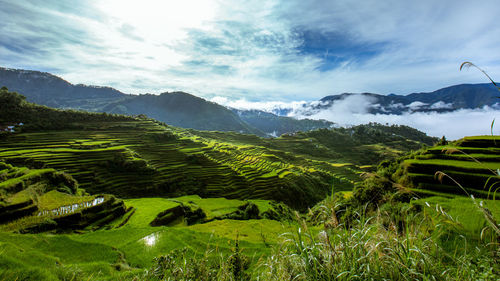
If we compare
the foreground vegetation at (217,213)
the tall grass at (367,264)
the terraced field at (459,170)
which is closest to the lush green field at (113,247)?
the foreground vegetation at (217,213)

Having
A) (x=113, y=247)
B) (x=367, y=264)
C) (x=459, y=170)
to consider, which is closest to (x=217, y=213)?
(x=113, y=247)

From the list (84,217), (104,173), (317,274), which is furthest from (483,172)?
(104,173)

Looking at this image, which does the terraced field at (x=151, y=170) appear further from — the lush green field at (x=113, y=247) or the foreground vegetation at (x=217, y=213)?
the lush green field at (x=113, y=247)

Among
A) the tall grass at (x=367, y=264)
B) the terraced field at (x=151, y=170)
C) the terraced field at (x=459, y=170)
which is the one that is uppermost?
the tall grass at (x=367, y=264)

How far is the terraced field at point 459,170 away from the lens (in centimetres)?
1991

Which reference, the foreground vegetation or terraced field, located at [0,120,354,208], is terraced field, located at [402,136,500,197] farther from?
terraced field, located at [0,120,354,208]

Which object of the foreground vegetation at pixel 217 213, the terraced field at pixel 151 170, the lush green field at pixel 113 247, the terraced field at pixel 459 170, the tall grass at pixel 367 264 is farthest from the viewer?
the terraced field at pixel 151 170

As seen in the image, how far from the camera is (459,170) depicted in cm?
2175

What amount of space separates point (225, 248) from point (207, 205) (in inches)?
920

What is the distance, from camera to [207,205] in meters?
38.2

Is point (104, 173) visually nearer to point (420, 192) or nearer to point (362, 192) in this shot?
point (362, 192)

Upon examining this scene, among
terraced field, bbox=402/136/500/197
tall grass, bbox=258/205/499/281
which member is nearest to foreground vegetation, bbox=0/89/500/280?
tall grass, bbox=258/205/499/281

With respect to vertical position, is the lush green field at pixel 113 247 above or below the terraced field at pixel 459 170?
below

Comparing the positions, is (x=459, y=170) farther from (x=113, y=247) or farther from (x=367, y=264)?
(x=113, y=247)
